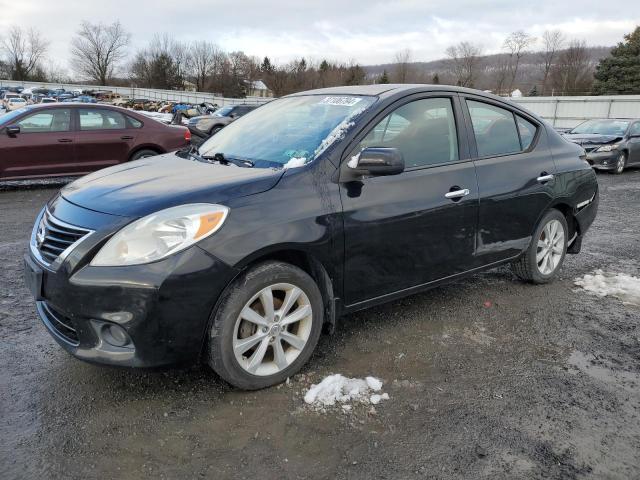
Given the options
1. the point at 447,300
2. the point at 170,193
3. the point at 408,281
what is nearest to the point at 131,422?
the point at 170,193

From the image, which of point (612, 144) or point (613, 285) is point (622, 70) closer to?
point (612, 144)

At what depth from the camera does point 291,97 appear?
13.7 feet

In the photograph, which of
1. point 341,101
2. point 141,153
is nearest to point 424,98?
point 341,101

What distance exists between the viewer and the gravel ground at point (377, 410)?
2316 millimetres

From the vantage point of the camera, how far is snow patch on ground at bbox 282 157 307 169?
3.06 metres

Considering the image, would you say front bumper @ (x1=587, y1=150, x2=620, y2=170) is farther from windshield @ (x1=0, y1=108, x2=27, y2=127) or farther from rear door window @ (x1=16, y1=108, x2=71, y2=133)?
windshield @ (x1=0, y1=108, x2=27, y2=127)

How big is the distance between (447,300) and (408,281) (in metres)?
0.98

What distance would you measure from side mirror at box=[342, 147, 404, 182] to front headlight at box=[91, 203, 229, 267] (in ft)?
2.83

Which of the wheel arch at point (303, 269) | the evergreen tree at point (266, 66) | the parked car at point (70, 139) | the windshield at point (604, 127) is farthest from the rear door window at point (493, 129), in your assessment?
the evergreen tree at point (266, 66)

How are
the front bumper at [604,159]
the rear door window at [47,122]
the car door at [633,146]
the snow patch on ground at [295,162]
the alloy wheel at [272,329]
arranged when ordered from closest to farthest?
1. the alloy wheel at [272,329]
2. the snow patch on ground at [295,162]
3. the rear door window at [47,122]
4. the front bumper at [604,159]
5. the car door at [633,146]

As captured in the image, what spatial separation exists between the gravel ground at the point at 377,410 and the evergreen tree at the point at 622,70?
161 ft

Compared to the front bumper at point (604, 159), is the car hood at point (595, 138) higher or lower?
higher

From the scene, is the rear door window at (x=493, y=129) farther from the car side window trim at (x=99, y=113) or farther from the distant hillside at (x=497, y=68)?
the distant hillside at (x=497, y=68)

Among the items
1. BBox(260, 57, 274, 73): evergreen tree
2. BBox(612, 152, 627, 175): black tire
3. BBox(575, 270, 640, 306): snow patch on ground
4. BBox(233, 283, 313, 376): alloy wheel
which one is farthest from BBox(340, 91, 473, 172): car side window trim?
BBox(260, 57, 274, 73): evergreen tree
